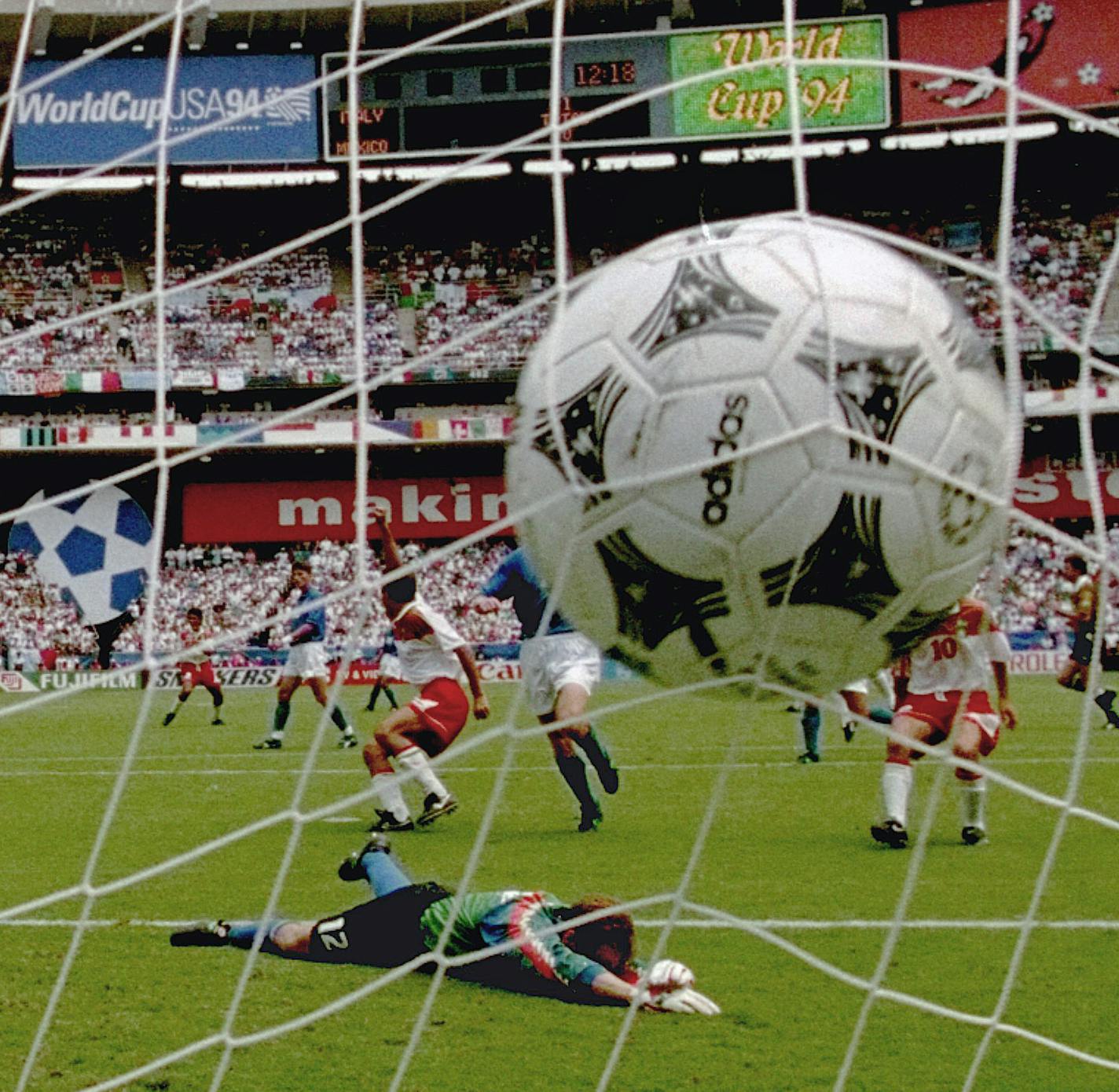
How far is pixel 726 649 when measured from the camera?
104 inches

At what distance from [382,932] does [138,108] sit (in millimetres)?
23320

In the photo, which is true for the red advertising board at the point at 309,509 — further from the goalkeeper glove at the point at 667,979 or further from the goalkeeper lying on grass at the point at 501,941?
the goalkeeper glove at the point at 667,979

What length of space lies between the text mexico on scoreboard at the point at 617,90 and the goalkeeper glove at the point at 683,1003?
69.9 ft

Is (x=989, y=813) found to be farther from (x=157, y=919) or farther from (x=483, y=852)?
(x=157, y=919)

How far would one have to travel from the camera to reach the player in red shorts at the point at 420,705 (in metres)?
6.70

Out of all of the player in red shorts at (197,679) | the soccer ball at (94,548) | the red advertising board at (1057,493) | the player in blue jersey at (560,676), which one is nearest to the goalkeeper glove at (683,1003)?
the player in blue jersey at (560,676)

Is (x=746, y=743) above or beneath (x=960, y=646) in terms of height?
beneath

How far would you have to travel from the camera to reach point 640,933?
454cm

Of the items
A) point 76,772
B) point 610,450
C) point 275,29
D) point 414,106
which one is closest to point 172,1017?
point 610,450

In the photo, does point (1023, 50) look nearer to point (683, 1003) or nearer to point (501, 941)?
point (501, 941)

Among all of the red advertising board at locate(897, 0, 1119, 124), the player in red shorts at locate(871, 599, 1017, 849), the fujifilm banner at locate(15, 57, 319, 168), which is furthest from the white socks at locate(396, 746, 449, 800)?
the red advertising board at locate(897, 0, 1119, 124)

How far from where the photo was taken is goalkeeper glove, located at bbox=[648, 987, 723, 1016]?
3648mm

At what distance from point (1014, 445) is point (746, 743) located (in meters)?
8.24

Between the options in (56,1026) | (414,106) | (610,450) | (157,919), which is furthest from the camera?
(414,106)
